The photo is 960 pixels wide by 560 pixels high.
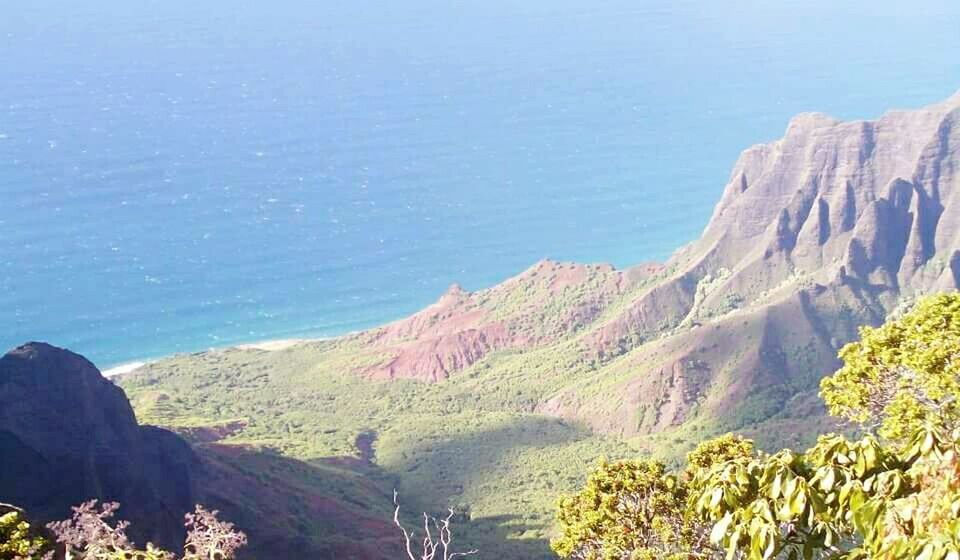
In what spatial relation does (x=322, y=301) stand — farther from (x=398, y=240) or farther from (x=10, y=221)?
(x=10, y=221)

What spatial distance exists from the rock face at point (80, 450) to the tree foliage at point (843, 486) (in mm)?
34109

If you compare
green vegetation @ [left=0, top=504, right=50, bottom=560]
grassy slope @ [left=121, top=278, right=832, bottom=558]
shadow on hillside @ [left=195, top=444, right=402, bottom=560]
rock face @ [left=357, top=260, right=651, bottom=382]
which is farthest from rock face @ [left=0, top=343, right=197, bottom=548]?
rock face @ [left=357, top=260, right=651, bottom=382]

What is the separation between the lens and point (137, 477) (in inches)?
2298

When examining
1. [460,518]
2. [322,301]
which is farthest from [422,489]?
[322,301]

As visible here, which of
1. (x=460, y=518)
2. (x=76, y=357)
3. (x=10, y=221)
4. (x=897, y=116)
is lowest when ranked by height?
(x=460, y=518)

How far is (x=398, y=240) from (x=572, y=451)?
10971 centimetres

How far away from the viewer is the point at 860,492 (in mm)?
14211

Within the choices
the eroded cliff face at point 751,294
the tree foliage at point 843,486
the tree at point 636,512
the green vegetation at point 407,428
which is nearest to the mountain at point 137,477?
the green vegetation at point 407,428

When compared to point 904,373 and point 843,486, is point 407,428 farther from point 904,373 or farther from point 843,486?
point 843,486

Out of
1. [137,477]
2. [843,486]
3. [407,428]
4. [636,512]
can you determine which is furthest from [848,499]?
[407,428]

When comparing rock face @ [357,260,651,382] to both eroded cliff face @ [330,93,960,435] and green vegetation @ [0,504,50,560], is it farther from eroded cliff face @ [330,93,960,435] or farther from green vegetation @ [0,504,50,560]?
green vegetation @ [0,504,50,560]

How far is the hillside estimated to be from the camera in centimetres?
8788

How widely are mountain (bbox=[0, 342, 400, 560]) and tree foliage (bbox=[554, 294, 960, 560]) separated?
111 feet

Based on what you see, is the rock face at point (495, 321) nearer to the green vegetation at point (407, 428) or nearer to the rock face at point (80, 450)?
the green vegetation at point (407, 428)
